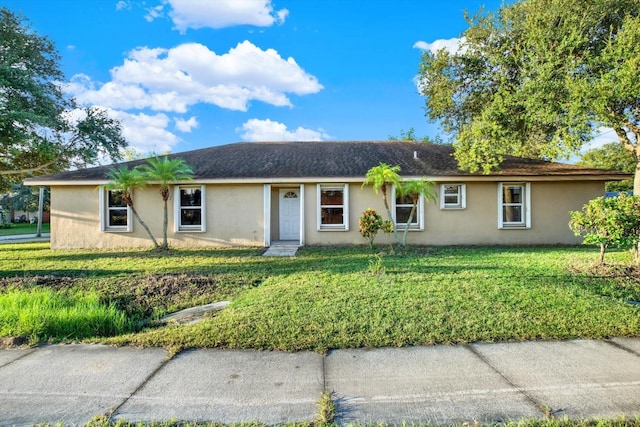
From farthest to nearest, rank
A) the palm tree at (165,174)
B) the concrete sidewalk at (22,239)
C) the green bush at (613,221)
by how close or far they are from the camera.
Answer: the concrete sidewalk at (22,239) → the palm tree at (165,174) → the green bush at (613,221)

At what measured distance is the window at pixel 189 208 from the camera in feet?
39.9

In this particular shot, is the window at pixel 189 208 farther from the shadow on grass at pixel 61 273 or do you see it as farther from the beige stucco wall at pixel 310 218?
the shadow on grass at pixel 61 273

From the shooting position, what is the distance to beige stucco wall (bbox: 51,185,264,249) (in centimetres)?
1210

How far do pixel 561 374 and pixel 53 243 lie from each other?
1478cm

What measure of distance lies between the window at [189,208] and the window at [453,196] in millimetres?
8652

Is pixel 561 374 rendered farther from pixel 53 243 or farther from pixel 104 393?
pixel 53 243

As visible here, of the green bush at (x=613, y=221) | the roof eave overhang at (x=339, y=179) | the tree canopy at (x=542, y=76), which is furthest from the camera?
the roof eave overhang at (x=339, y=179)

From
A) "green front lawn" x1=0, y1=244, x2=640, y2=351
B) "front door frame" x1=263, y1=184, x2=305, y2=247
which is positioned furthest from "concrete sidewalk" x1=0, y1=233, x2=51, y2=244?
"front door frame" x1=263, y1=184, x2=305, y2=247

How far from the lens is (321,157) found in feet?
46.0

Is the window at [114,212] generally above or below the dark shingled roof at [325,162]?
below

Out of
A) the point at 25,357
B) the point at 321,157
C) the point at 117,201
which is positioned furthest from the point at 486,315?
the point at 117,201

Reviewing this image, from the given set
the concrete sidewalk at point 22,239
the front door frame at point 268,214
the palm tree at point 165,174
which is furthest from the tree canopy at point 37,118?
the front door frame at point 268,214

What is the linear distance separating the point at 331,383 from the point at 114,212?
1199 cm

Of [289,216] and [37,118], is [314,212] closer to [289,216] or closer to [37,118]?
[289,216]
